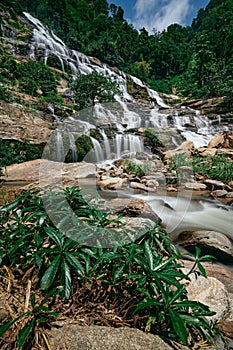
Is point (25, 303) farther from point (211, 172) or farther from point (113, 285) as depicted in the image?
point (211, 172)

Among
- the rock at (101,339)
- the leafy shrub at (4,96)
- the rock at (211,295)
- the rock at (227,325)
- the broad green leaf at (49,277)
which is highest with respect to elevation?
the leafy shrub at (4,96)

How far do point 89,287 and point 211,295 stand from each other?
973 millimetres

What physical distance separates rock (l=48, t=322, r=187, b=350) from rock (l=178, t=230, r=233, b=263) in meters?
1.98

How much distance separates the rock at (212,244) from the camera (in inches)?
100

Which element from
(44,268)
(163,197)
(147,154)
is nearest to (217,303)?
(44,268)

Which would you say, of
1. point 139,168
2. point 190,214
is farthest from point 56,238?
point 139,168

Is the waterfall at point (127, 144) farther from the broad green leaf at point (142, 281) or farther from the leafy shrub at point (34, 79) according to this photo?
the broad green leaf at point (142, 281)

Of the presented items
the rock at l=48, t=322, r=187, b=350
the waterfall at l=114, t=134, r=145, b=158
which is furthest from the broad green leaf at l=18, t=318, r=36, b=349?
the waterfall at l=114, t=134, r=145, b=158

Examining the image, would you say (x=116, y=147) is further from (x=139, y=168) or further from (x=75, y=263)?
(x=75, y=263)

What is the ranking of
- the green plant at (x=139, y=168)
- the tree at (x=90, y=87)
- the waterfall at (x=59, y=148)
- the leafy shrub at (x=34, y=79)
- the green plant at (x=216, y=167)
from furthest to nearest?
the leafy shrub at (x=34, y=79)
the tree at (x=90, y=87)
the waterfall at (x=59, y=148)
the green plant at (x=139, y=168)
the green plant at (x=216, y=167)

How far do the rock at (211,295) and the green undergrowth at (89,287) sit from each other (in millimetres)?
237

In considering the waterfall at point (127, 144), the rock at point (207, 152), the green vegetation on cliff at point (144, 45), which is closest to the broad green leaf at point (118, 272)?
the rock at point (207, 152)

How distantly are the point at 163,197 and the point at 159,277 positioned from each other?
4.54 metres

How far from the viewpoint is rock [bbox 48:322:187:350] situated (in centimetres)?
83
